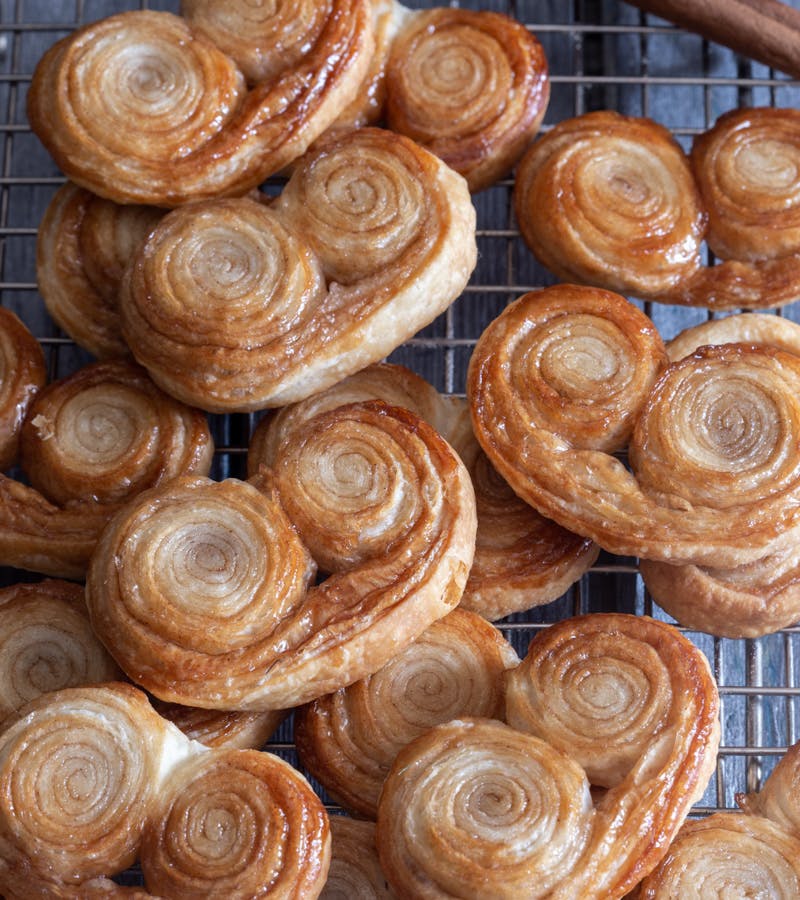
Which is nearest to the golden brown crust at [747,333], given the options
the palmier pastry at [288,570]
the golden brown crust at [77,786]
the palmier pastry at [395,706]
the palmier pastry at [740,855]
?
the palmier pastry at [288,570]

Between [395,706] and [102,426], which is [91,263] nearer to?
[102,426]

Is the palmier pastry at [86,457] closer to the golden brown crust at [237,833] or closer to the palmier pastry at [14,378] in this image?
the palmier pastry at [14,378]

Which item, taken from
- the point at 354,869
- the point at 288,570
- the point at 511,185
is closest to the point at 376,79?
the point at 511,185

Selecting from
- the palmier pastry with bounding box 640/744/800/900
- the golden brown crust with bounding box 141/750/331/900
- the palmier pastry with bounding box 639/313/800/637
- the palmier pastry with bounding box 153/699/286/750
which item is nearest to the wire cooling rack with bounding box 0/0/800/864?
the palmier pastry with bounding box 639/313/800/637

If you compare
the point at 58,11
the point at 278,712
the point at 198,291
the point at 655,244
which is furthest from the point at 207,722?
the point at 58,11

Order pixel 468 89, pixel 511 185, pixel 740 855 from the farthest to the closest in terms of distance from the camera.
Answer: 1. pixel 511 185
2. pixel 468 89
3. pixel 740 855
